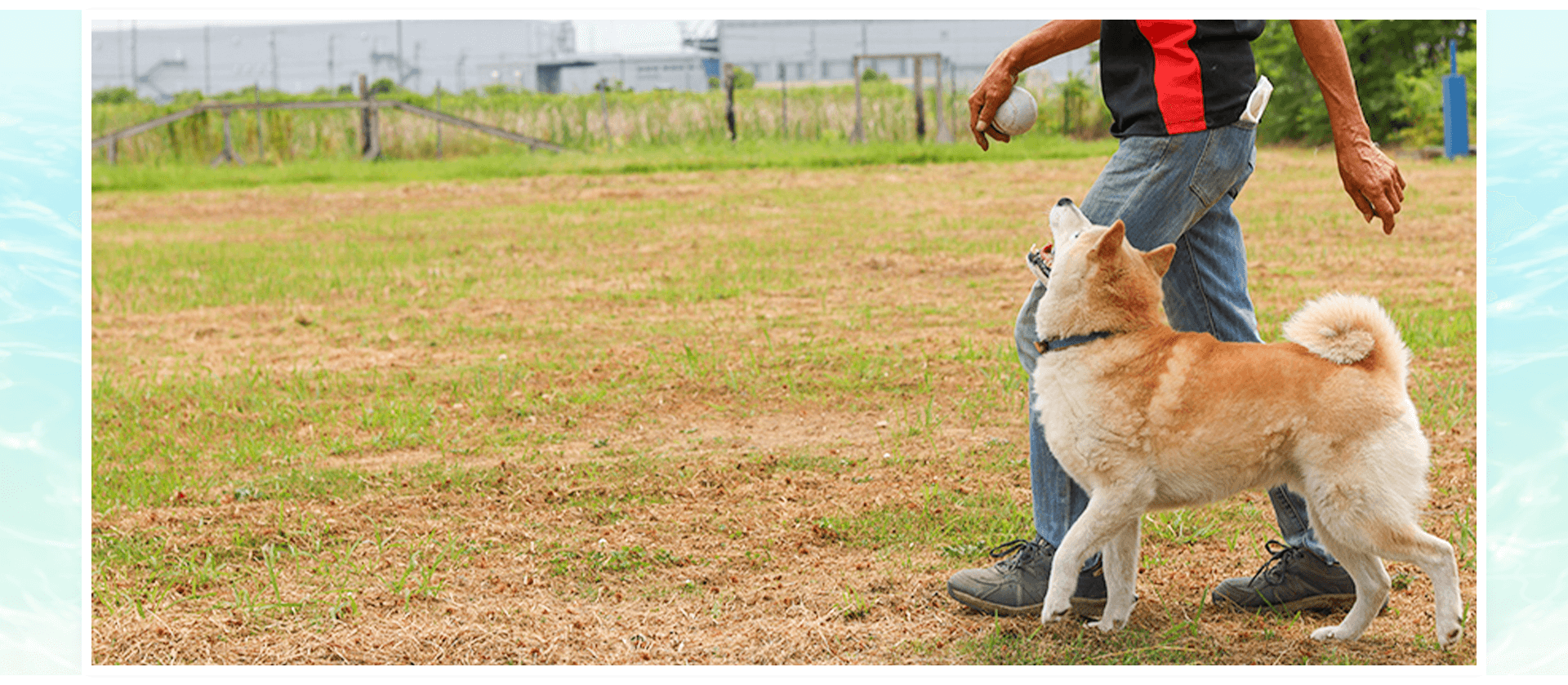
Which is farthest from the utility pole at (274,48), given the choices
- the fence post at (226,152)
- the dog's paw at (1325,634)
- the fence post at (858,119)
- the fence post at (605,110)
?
the dog's paw at (1325,634)

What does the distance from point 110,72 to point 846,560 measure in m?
29.9

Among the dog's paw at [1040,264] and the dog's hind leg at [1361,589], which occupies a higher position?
the dog's paw at [1040,264]

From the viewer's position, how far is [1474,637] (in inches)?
112

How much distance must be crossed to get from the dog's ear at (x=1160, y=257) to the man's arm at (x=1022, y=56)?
523 millimetres

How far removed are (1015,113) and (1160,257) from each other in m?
0.61

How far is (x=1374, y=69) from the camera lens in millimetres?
18953

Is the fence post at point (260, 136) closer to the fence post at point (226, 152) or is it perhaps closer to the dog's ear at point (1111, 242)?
the fence post at point (226, 152)

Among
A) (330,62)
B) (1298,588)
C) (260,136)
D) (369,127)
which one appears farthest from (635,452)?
(330,62)

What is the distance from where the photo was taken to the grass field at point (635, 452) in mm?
3047

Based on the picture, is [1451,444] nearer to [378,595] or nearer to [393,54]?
[378,595]

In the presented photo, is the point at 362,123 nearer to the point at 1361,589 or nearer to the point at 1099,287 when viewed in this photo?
the point at 1099,287

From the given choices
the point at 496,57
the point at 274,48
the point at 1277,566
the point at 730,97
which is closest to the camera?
the point at 1277,566

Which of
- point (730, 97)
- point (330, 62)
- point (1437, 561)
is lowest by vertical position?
point (1437, 561)

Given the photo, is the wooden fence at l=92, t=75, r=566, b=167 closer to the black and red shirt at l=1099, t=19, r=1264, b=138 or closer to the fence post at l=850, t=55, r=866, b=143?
the fence post at l=850, t=55, r=866, b=143
